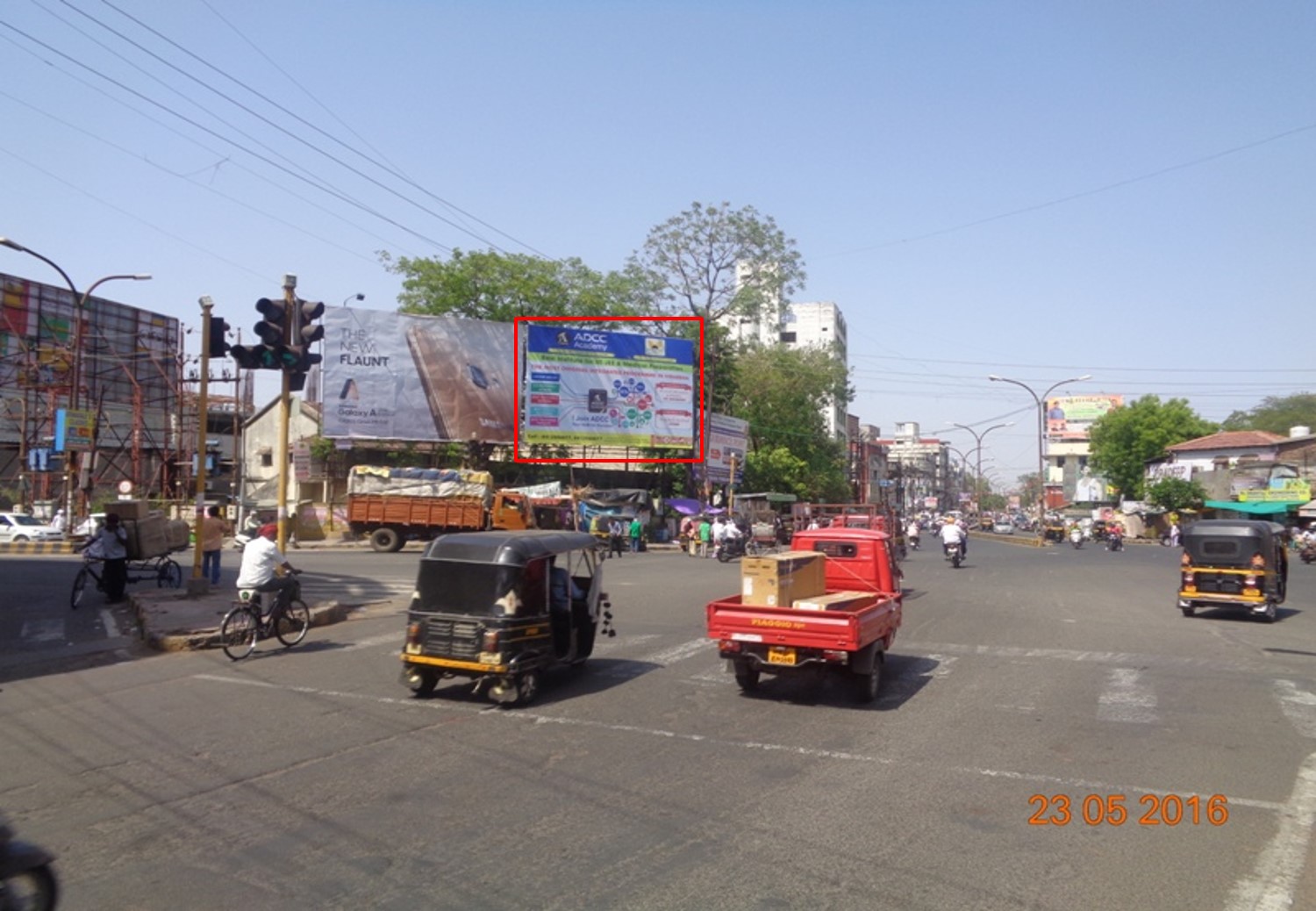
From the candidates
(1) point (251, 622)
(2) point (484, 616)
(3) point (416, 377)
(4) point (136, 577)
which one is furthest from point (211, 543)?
(3) point (416, 377)

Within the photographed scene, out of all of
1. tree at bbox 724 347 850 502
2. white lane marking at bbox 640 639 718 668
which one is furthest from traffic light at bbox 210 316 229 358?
tree at bbox 724 347 850 502

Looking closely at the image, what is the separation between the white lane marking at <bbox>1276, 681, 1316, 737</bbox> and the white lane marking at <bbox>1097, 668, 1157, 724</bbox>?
3.75 feet

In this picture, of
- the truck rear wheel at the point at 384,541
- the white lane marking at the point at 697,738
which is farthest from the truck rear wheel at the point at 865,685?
the truck rear wheel at the point at 384,541

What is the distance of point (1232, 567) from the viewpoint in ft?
58.7

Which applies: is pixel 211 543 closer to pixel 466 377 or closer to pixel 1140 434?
pixel 466 377

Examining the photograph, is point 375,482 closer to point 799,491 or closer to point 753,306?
point 753,306

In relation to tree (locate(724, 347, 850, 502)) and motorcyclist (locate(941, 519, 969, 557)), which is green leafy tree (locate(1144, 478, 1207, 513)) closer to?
tree (locate(724, 347, 850, 502))

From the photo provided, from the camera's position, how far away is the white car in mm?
34250

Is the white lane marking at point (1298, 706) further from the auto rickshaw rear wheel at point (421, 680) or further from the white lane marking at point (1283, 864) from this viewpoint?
the auto rickshaw rear wheel at point (421, 680)

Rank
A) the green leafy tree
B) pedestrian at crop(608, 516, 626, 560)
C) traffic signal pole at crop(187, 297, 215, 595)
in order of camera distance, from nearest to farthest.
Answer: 1. traffic signal pole at crop(187, 297, 215, 595)
2. pedestrian at crop(608, 516, 626, 560)
3. the green leafy tree

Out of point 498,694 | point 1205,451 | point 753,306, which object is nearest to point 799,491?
point 753,306

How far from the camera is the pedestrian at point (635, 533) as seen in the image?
3900 cm

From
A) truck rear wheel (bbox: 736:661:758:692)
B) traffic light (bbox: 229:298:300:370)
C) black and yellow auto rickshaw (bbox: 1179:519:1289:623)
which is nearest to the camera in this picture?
truck rear wheel (bbox: 736:661:758:692)

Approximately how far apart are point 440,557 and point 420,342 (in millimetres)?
32340
